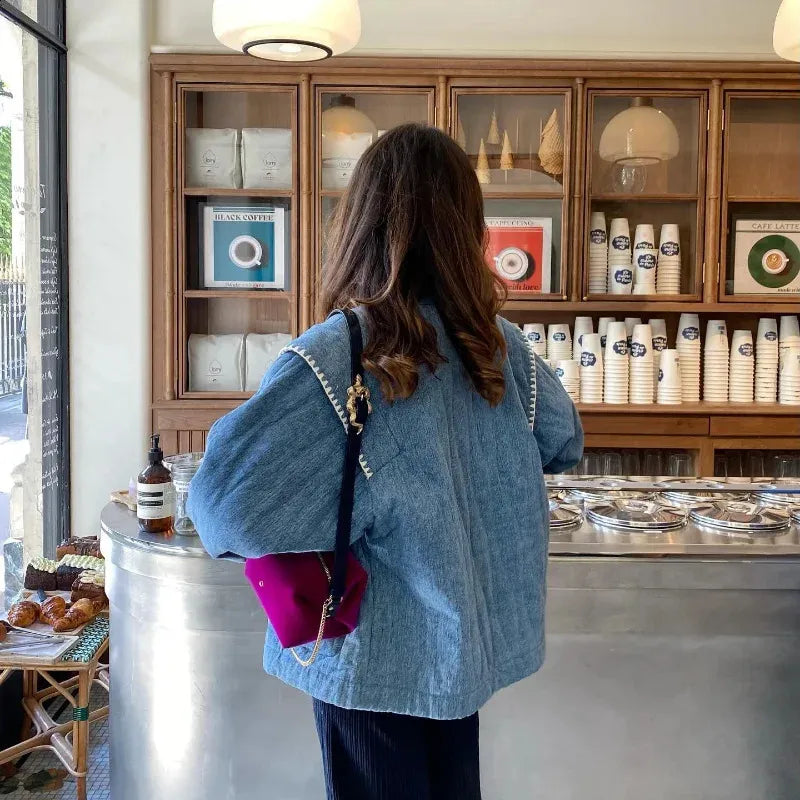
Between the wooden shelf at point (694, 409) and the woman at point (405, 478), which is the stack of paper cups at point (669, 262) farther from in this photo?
the woman at point (405, 478)

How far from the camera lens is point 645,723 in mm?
1894

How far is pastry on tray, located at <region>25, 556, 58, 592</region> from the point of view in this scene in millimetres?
2723

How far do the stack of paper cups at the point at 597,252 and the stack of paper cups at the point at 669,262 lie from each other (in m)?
0.23

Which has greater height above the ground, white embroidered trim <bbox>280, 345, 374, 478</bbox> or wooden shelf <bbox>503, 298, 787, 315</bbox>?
wooden shelf <bbox>503, 298, 787, 315</bbox>

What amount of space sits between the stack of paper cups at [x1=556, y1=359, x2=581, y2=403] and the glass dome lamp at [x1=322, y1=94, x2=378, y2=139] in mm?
1193

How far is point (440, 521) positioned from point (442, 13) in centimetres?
305

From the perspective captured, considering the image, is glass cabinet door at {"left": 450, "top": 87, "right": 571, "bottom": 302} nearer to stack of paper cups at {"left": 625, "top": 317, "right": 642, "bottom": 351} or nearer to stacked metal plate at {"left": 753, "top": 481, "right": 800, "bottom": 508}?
stack of paper cups at {"left": 625, "top": 317, "right": 642, "bottom": 351}

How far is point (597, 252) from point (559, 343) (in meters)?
0.38

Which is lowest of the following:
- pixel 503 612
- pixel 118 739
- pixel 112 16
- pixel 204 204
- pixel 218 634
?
pixel 118 739

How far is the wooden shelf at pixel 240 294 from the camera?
379 cm

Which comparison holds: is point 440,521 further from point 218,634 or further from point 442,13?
point 442,13

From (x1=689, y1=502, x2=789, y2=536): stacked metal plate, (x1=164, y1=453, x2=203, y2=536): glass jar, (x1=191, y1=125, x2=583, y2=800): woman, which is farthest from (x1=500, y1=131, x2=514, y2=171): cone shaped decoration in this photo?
(x1=191, y1=125, x2=583, y2=800): woman

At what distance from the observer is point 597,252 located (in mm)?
3768

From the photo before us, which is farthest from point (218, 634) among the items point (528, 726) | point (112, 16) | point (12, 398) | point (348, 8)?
point (112, 16)
